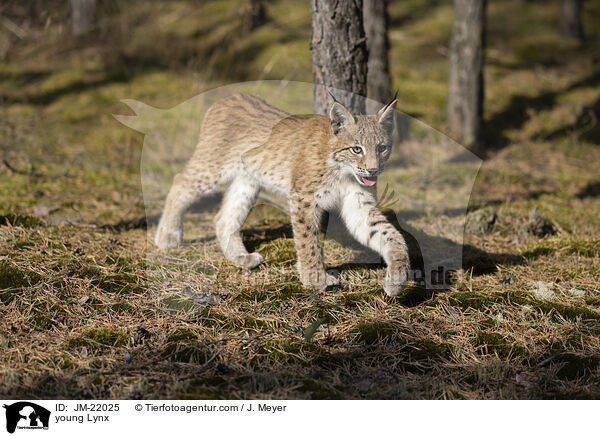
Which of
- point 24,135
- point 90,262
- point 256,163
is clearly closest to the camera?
point 90,262

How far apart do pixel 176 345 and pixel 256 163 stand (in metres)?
1.89

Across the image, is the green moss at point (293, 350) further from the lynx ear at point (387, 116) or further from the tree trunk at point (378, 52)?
the tree trunk at point (378, 52)

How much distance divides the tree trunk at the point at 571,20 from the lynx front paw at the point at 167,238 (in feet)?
35.8

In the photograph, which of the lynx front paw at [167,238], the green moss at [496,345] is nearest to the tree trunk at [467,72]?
the lynx front paw at [167,238]

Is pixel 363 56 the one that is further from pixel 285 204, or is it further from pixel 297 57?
pixel 297 57

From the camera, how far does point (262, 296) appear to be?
3557 mm

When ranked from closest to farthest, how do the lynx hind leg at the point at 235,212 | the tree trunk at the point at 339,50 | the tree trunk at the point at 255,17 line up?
the tree trunk at the point at 339,50 → the lynx hind leg at the point at 235,212 → the tree trunk at the point at 255,17

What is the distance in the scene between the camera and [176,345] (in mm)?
2977

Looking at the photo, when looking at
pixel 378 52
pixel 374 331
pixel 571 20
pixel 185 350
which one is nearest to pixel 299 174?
pixel 374 331

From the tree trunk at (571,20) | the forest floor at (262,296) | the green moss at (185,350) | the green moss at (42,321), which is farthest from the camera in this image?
the tree trunk at (571,20)

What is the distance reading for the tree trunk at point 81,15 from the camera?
10836mm

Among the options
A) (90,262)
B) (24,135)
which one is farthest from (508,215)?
(24,135)

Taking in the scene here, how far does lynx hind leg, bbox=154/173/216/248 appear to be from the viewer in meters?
4.54
